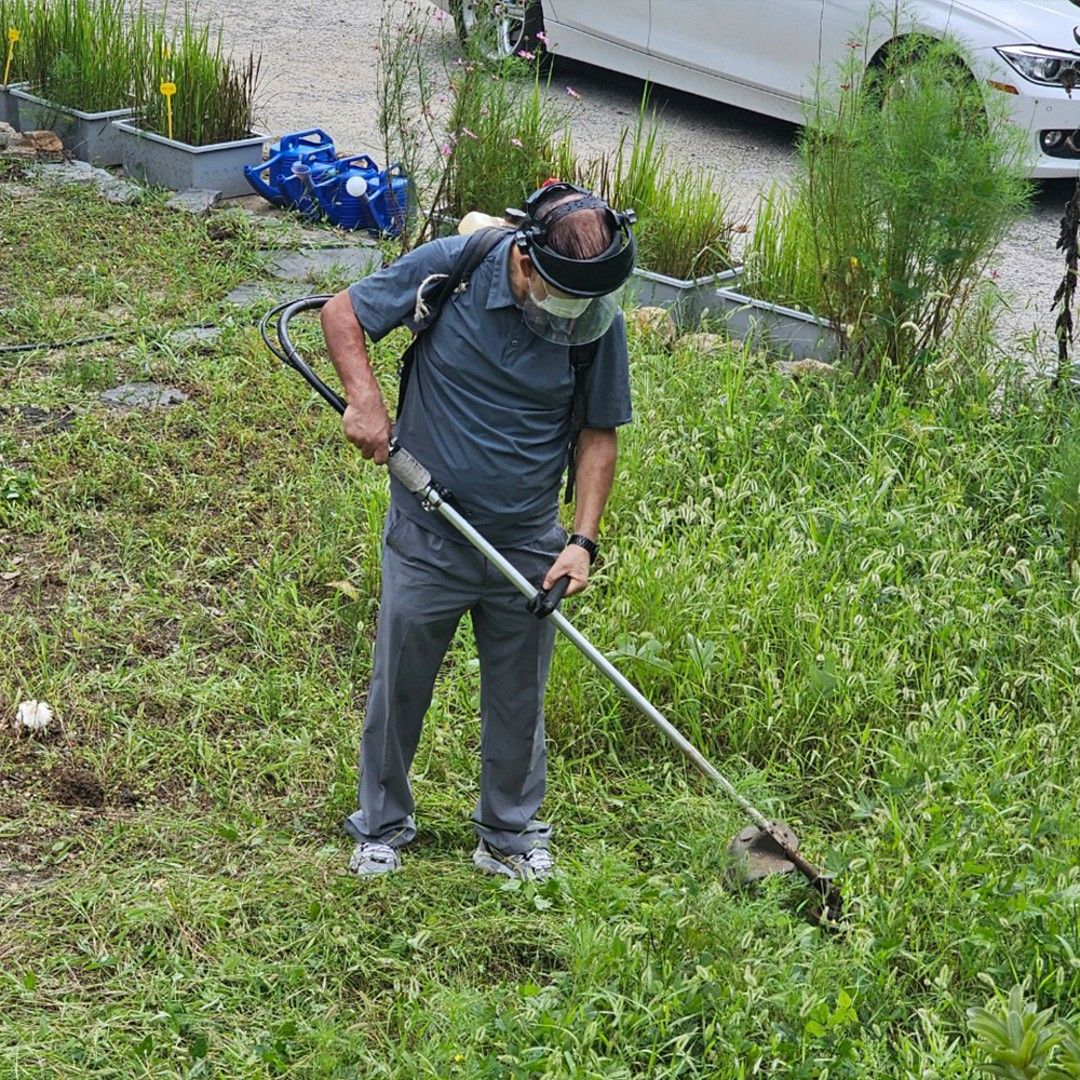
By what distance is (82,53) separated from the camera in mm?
8828

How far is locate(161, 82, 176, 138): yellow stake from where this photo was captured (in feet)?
27.0

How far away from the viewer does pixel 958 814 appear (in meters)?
3.81

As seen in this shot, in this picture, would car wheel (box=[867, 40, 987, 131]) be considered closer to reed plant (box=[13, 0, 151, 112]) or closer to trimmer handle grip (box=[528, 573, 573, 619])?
trimmer handle grip (box=[528, 573, 573, 619])

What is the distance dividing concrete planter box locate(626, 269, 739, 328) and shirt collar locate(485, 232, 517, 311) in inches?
135

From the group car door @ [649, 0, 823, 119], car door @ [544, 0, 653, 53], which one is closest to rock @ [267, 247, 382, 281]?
car door @ [649, 0, 823, 119]

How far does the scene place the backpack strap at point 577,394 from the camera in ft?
11.6

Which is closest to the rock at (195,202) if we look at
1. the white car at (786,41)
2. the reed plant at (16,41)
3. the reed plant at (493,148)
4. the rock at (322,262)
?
the rock at (322,262)

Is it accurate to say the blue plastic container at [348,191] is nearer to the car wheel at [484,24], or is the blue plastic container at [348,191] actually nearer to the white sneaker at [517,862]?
the car wheel at [484,24]

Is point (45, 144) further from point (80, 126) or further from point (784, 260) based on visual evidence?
point (784, 260)

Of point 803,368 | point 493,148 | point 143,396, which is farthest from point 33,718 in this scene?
point 493,148

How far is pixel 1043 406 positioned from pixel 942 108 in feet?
3.85

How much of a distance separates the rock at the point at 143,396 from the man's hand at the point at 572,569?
9.66 ft

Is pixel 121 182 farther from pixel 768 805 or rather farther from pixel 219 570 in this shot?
pixel 768 805

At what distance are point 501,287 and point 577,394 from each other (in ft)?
1.06
